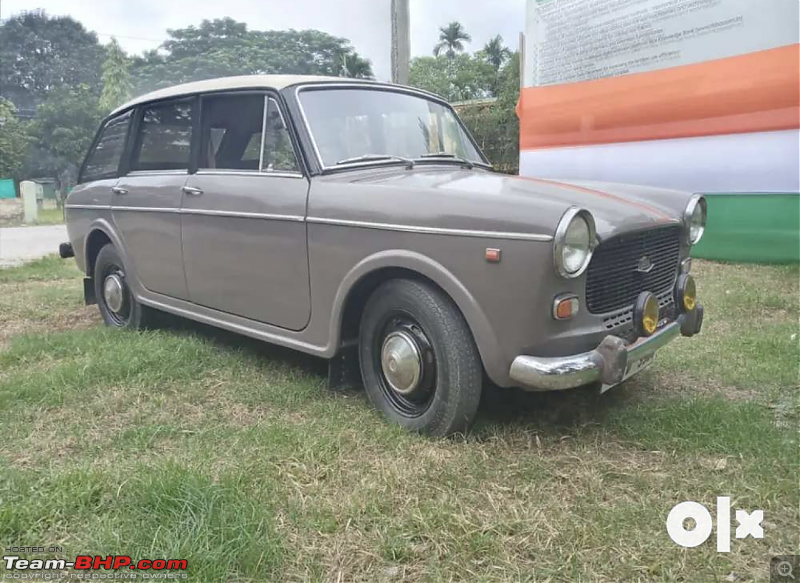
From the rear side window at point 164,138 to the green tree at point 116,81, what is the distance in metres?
33.2

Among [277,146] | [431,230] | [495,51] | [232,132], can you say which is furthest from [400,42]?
[495,51]

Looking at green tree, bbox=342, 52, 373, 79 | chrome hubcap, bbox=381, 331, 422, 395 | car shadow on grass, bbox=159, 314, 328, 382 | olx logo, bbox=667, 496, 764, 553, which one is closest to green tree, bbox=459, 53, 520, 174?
car shadow on grass, bbox=159, 314, 328, 382

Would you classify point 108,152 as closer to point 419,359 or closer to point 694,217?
point 419,359

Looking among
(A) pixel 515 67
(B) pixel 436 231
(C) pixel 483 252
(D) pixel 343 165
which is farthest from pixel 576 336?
(A) pixel 515 67

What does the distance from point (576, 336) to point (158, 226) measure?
116 inches

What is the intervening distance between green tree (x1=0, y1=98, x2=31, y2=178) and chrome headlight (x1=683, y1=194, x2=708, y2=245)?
3466cm

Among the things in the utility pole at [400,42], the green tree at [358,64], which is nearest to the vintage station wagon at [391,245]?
the utility pole at [400,42]

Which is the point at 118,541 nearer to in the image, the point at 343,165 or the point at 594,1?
the point at 343,165

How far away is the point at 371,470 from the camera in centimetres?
276

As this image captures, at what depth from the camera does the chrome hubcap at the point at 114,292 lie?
507 cm

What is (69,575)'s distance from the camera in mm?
2148

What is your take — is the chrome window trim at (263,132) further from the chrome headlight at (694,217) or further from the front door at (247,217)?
the chrome headlight at (694,217)

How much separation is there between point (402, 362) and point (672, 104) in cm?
633

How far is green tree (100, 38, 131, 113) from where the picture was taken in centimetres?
3494
